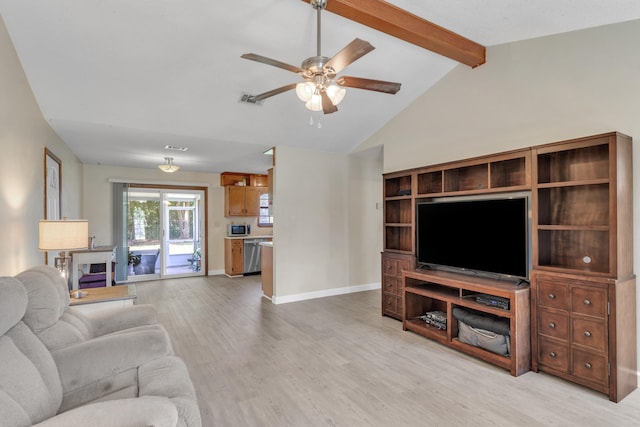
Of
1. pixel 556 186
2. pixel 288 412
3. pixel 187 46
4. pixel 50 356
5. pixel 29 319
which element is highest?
pixel 187 46

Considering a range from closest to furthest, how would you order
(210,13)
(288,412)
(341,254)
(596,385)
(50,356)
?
(50,356), (288,412), (596,385), (210,13), (341,254)

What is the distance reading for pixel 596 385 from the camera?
95.1 inches

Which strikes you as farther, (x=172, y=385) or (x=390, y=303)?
(x=390, y=303)

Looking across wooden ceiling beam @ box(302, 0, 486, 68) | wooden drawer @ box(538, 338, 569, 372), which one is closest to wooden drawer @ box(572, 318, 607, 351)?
wooden drawer @ box(538, 338, 569, 372)

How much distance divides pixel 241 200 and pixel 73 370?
618cm

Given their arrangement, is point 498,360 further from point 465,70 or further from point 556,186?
point 465,70

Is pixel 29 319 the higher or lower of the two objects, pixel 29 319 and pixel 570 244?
the lower

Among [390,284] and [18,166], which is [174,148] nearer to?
[18,166]

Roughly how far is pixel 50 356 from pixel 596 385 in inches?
141

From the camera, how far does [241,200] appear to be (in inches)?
305

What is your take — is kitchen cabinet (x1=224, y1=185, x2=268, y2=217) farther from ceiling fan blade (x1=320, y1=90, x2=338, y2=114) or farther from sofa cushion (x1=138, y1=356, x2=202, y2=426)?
sofa cushion (x1=138, y1=356, x2=202, y2=426)

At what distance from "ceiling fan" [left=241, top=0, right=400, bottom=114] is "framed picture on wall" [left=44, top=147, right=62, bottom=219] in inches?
114

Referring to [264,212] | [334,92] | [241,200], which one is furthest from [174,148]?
[334,92]

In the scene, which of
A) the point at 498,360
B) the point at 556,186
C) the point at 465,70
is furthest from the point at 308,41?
the point at 498,360
